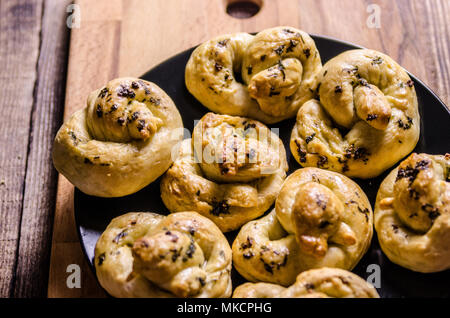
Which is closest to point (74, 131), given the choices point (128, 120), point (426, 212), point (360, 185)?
point (128, 120)

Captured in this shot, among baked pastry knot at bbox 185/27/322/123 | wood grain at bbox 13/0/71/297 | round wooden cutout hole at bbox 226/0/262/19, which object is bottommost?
wood grain at bbox 13/0/71/297

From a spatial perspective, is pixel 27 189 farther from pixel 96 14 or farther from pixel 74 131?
pixel 96 14

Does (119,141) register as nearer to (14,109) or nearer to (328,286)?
(14,109)

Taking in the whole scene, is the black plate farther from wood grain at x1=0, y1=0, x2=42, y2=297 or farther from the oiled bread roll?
wood grain at x1=0, y1=0, x2=42, y2=297

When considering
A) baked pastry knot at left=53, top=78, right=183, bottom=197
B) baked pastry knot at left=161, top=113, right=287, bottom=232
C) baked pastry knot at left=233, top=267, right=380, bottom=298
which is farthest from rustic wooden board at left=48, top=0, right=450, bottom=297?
baked pastry knot at left=233, top=267, right=380, bottom=298

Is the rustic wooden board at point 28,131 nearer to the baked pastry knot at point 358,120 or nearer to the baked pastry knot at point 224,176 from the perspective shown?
the baked pastry knot at point 224,176
